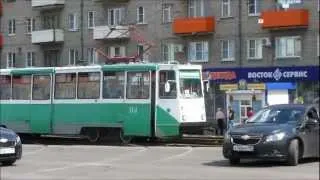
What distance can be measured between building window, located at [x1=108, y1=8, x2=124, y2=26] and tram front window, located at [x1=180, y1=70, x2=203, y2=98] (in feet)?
93.3

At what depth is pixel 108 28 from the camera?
55719 millimetres

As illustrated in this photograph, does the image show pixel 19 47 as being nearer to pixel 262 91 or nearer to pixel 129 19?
pixel 129 19

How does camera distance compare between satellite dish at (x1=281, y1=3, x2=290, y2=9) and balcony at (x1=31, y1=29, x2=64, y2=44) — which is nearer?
satellite dish at (x1=281, y1=3, x2=290, y2=9)

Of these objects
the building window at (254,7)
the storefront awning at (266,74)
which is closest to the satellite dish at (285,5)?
the building window at (254,7)

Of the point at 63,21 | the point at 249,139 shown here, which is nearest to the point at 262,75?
the point at 63,21

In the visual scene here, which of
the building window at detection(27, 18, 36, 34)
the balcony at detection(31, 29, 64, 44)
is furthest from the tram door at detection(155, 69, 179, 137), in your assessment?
the building window at detection(27, 18, 36, 34)

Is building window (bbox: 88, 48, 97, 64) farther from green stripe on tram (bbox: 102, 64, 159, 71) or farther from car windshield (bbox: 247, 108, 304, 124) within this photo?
car windshield (bbox: 247, 108, 304, 124)

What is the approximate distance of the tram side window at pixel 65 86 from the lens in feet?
97.8

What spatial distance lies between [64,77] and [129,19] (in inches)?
1023

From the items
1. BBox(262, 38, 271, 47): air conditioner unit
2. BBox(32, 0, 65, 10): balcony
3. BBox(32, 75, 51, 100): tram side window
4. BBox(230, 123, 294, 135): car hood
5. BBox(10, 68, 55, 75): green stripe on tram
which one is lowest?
BBox(230, 123, 294, 135): car hood

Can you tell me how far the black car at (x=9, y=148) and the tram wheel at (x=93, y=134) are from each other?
10465 millimetres

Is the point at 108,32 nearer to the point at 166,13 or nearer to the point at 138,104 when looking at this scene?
the point at 166,13

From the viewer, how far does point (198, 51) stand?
51781 mm

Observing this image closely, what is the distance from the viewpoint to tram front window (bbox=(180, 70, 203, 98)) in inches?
1094
